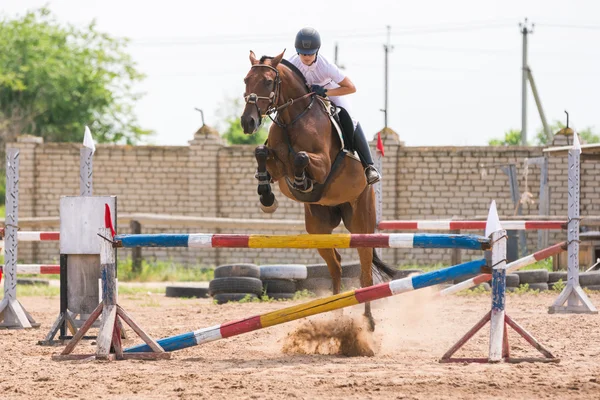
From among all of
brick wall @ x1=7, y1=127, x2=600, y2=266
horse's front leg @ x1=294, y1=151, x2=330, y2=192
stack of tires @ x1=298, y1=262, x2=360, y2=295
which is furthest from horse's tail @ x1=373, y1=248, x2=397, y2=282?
brick wall @ x1=7, y1=127, x2=600, y2=266

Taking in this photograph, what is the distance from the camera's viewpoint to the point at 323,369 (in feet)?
19.2

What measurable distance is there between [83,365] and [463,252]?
13.6 m

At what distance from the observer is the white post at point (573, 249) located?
962 cm

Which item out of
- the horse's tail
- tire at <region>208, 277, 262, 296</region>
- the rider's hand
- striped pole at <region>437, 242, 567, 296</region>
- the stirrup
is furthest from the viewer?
tire at <region>208, 277, 262, 296</region>

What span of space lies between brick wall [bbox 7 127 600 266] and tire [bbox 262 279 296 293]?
6956mm

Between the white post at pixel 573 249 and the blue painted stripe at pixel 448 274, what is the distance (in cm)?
374

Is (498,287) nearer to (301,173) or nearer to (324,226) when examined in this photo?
(301,173)

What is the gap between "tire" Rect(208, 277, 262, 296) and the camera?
11602 millimetres

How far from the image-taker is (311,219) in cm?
826

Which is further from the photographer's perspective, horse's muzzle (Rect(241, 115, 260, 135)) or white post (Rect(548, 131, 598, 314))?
white post (Rect(548, 131, 598, 314))

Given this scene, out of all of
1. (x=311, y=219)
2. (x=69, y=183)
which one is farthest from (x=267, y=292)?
(x=69, y=183)

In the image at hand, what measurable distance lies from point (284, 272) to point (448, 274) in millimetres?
5776

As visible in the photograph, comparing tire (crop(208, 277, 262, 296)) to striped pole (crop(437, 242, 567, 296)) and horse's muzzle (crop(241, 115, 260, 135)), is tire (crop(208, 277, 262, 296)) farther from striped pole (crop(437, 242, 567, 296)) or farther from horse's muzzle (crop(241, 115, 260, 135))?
horse's muzzle (crop(241, 115, 260, 135))

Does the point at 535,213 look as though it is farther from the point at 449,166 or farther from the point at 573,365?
the point at 573,365
